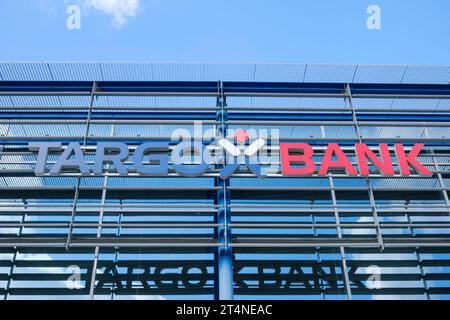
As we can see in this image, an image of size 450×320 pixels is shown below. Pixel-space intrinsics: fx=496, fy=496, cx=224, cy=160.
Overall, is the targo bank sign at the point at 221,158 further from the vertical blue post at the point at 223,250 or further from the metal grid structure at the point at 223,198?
the vertical blue post at the point at 223,250

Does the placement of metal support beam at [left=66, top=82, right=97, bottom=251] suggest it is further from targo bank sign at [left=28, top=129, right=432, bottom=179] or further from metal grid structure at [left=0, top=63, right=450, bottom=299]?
targo bank sign at [left=28, top=129, right=432, bottom=179]

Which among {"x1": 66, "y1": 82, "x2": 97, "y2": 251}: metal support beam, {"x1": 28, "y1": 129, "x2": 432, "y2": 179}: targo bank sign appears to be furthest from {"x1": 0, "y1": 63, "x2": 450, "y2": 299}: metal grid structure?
{"x1": 28, "y1": 129, "x2": 432, "y2": 179}: targo bank sign

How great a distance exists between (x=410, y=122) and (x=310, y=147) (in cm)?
328

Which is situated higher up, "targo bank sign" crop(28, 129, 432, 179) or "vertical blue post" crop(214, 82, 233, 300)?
"targo bank sign" crop(28, 129, 432, 179)

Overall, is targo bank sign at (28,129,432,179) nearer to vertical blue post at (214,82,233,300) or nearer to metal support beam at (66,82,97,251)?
metal support beam at (66,82,97,251)

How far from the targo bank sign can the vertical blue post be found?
0.44 meters

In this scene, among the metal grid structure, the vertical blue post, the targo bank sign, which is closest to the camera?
the vertical blue post

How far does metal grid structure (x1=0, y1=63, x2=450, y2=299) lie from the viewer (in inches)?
401

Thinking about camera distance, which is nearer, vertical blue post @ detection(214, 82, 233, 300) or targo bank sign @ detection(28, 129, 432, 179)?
vertical blue post @ detection(214, 82, 233, 300)

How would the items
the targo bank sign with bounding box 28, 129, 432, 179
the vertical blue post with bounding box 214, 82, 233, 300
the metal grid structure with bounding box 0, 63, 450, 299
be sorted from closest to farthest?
the vertical blue post with bounding box 214, 82, 233, 300
the metal grid structure with bounding box 0, 63, 450, 299
the targo bank sign with bounding box 28, 129, 432, 179

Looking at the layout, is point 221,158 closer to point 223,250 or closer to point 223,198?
point 223,198

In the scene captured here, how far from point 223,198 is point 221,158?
996 mm

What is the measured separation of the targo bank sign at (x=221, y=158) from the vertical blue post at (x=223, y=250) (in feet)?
1.45
